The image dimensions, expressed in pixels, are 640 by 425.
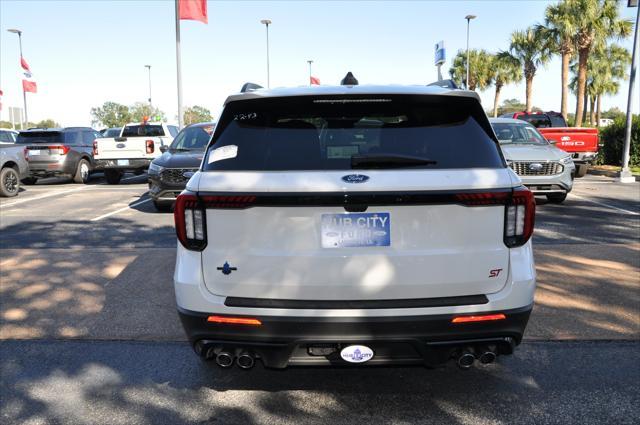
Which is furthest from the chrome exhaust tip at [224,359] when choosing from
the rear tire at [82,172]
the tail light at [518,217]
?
the rear tire at [82,172]

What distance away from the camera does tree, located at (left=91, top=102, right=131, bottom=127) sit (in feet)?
355

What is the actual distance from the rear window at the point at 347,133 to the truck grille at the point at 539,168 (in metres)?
8.29

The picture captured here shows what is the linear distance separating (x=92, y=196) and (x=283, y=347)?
12.6 m

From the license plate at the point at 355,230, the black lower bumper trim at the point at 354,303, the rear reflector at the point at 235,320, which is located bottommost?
the rear reflector at the point at 235,320

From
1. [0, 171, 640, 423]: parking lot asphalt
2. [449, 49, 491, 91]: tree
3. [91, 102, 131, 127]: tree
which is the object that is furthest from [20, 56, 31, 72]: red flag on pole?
[91, 102, 131, 127]: tree

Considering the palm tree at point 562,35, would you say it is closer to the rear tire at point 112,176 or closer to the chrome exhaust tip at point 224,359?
the rear tire at point 112,176

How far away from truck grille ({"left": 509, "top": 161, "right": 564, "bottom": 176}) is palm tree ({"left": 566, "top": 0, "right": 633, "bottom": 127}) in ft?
76.8

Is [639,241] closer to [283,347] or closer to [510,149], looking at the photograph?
[510,149]

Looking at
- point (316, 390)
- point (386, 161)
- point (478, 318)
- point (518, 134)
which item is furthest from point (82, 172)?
point (478, 318)

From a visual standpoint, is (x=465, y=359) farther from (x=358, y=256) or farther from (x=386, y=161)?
(x=386, y=161)

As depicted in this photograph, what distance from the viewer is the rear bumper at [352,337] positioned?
2.73 metres

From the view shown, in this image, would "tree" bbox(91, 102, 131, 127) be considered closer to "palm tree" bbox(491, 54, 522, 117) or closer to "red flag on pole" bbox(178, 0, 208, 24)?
"palm tree" bbox(491, 54, 522, 117)

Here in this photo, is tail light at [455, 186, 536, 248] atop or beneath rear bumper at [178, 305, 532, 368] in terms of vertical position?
atop

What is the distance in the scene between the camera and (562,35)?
111ft
